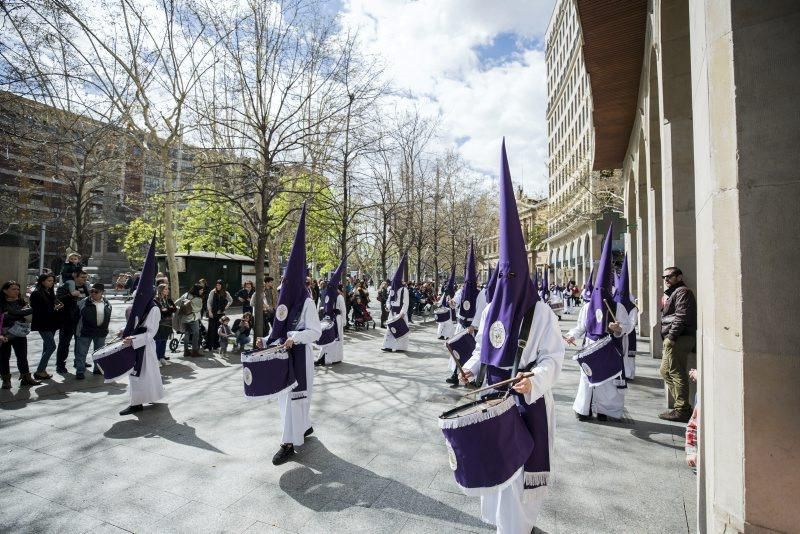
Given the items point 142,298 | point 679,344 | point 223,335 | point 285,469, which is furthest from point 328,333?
point 679,344

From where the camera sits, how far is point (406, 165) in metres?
23.9

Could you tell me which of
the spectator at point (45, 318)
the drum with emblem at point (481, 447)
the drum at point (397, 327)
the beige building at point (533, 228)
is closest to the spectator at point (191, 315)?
the spectator at point (45, 318)

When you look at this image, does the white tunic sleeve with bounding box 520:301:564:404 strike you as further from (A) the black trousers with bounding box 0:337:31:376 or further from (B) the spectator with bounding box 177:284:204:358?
(B) the spectator with bounding box 177:284:204:358

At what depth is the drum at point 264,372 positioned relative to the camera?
4852mm

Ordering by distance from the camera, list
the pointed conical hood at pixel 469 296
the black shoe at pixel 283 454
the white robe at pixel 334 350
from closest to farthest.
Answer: the black shoe at pixel 283 454
the pointed conical hood at pixel 469 296
the white robe at pixel 334 350

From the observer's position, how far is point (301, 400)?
522 cm

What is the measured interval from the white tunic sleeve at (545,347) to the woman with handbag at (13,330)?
9.10 metres

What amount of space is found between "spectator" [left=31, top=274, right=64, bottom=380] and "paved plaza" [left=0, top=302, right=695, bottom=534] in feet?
2.92

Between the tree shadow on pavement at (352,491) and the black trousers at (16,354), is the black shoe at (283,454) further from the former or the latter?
the black trousers at (16,354)

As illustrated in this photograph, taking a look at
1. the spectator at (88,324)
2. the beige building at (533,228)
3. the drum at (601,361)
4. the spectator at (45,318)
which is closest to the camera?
the drum at (601,361)

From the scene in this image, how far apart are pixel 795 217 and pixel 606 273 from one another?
178 inches

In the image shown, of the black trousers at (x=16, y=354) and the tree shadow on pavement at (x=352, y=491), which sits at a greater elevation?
the black trousers at (x=16, y=354)

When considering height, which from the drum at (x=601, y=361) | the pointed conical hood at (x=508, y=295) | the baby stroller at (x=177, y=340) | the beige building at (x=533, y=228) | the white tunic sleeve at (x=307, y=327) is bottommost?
the baby stroller at (x=177, y=340)

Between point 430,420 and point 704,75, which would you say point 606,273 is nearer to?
point 430,420
